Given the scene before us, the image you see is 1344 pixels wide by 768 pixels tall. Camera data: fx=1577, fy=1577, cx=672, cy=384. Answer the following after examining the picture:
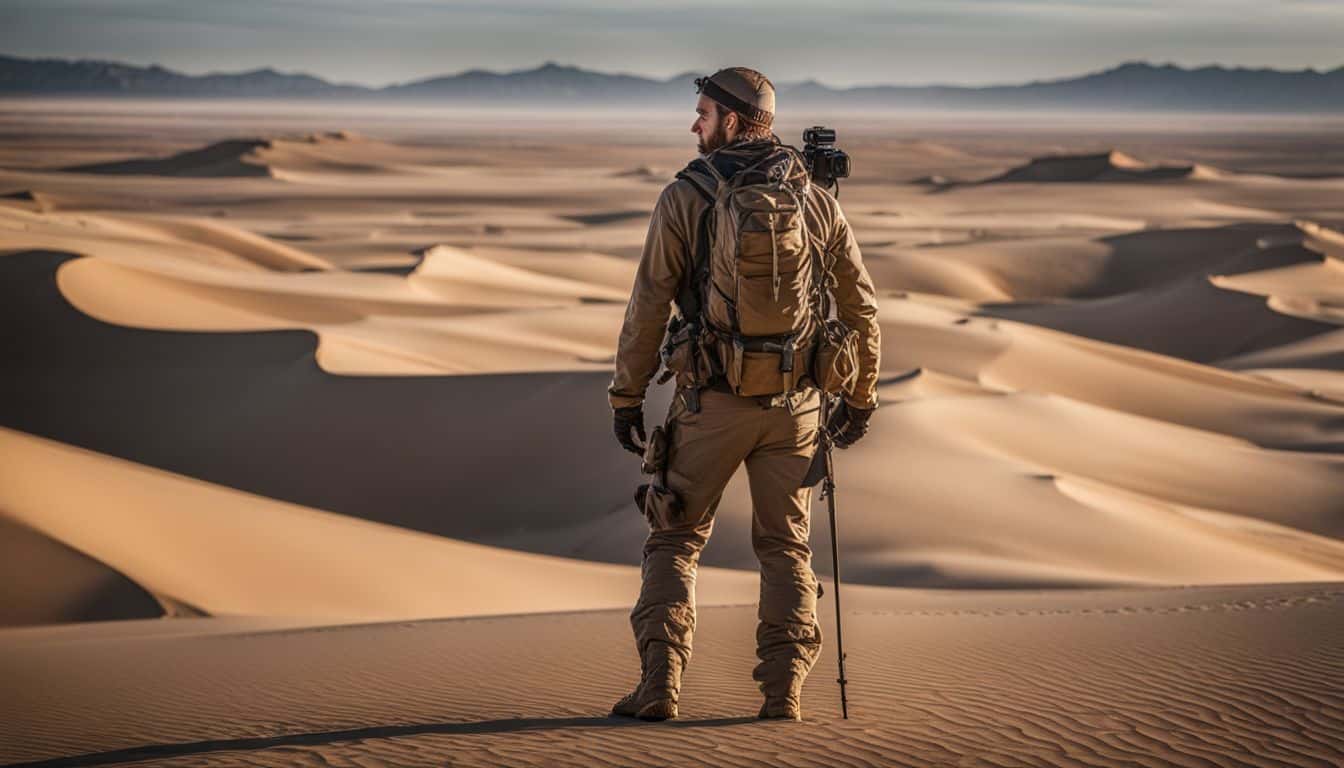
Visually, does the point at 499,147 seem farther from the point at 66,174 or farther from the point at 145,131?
the point at 66,174

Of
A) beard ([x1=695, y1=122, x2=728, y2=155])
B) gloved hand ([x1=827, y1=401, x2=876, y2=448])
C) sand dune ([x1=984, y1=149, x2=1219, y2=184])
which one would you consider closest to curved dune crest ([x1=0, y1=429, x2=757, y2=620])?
gloved hand ([x1=827, y1=401, x2=876, y2=448])

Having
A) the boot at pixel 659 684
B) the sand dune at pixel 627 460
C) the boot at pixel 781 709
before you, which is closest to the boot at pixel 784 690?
the boot at pixel 781 709

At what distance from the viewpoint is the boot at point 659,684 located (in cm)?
423

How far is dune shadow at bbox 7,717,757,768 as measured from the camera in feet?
13.8

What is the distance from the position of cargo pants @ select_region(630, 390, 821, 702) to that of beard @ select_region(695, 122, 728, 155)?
66cm

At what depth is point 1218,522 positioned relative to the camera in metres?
12.7

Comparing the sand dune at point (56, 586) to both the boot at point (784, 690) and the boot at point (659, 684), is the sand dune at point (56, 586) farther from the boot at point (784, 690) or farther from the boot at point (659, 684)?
the boot at point (784, 690)

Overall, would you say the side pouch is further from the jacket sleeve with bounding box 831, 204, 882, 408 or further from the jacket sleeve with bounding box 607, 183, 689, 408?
the jacket sleeve with bounding box 831, 204, 882, 408

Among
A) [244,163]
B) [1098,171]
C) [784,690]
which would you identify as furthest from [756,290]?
[244,163]

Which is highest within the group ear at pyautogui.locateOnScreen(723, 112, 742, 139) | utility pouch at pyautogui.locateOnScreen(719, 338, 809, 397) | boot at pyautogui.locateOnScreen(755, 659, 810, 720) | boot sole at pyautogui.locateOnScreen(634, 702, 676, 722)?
ear at pyautogui.locateOnScreen(723, 112, 742, 139)

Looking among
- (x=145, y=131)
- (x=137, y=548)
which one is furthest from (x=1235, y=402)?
(x=145, y=131)

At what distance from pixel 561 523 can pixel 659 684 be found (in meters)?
7.77

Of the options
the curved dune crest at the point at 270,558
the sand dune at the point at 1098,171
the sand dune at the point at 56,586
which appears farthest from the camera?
the sand dune at the point at 1098,171

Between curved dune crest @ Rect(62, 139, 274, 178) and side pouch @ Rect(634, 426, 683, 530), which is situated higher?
curved dune crest @ Rect(62, 139, 274, 178)
